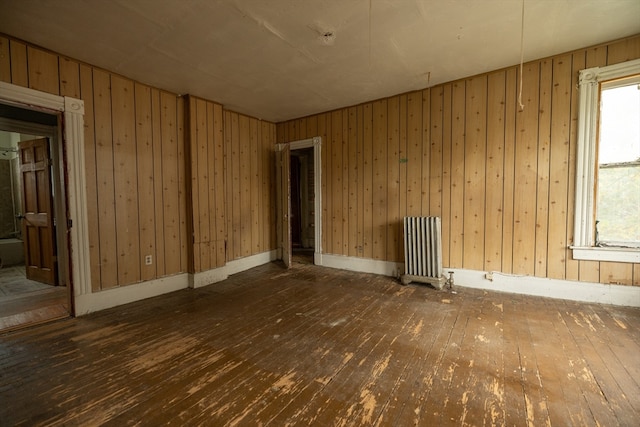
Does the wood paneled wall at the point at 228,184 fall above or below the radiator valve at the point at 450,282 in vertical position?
above

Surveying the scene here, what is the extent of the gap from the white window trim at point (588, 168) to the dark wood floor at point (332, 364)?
1.93 feet

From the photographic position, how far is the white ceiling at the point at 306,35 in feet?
7.09

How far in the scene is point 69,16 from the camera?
7.22 feet

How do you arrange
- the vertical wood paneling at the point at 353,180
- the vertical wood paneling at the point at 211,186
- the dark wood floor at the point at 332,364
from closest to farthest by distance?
the dark wood floor at the point at 332,364
the vertical wood paneling at the point at 211,186
the vertical wood paneling at the point at 353,180

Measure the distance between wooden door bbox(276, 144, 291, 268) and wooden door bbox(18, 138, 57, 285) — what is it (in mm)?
3406

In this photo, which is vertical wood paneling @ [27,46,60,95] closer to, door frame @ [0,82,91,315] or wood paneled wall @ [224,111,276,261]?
door frame @ [0,82,91,315]

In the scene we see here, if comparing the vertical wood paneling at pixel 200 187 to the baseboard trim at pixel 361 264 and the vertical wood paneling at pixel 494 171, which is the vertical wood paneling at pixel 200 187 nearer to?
the baseboard trim at pixel 361 264

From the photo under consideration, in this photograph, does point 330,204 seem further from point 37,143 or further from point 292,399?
point 37,143

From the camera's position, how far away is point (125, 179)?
131 inches

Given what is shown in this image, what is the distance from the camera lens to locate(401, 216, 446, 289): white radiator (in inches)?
144

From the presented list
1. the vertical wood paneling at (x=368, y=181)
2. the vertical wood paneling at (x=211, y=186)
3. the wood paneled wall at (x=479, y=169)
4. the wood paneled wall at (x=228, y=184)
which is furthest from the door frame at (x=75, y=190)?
the vertical wood paneling at (x=368, y=181)

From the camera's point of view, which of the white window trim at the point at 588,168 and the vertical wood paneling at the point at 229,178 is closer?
the white window trim at the point at 588,168

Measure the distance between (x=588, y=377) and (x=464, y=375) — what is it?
0.80 metres

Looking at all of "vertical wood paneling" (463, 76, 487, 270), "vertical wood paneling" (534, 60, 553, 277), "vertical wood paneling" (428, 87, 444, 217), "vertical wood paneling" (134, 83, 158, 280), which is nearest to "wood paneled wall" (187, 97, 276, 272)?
"vertical wood paneling" (134, 83, 158, 280)
